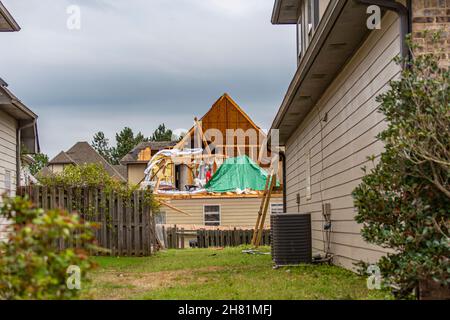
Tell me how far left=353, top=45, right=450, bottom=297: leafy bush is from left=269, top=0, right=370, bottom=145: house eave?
2103mm

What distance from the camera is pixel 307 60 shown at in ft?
34.7

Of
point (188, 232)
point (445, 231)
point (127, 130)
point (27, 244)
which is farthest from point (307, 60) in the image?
point (127, 130)

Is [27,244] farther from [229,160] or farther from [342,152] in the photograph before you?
[229,160]

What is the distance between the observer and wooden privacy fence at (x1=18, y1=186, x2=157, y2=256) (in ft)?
53.0

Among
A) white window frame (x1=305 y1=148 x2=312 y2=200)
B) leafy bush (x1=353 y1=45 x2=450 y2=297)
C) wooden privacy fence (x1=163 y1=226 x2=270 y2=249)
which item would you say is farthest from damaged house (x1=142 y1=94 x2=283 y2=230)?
leafy bush (x1=353 y1=45 x2=450 y2=297)

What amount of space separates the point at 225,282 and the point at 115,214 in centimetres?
775

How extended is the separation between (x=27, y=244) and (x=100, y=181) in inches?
510

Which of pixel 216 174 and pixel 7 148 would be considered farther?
pixel 216 174

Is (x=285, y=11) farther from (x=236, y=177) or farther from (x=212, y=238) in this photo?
(x=236, y=177)

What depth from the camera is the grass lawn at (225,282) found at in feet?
24.5

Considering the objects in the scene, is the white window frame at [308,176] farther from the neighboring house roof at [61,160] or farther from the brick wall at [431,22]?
the neighboring house roof at [61,160]

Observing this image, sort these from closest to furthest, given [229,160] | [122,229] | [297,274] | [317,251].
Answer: [297,274]
[317,251]
[122,229]
[229,160]

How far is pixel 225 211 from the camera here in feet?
96.3

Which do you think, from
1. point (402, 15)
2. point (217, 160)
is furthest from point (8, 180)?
point (217, 160)
